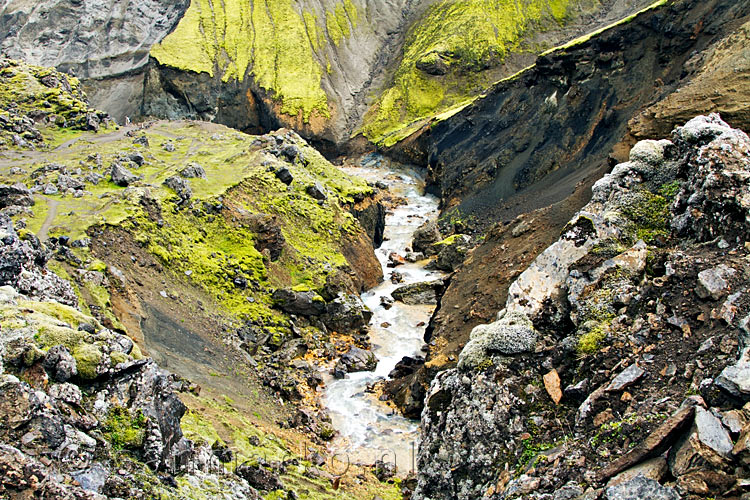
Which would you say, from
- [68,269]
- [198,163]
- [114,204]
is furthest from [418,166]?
[68,269]

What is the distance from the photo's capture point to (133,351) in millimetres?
13969

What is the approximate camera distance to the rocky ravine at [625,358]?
32.2 feet

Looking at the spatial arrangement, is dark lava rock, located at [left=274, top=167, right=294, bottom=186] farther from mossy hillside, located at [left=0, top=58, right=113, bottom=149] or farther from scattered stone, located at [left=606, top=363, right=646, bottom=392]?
scattered stone, located at [left=606, top=363, right=646, bottom=392]

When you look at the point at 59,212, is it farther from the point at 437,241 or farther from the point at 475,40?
the point at 475,40

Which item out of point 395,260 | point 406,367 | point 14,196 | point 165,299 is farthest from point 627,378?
point 395,260

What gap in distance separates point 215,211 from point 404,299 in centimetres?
1512

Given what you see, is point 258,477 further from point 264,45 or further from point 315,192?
point 264,45

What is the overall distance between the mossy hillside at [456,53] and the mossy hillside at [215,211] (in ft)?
165

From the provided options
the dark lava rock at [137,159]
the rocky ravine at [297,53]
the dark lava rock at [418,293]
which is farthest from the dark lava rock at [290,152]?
the rocky ravine at [297,53]

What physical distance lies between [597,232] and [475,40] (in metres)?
103

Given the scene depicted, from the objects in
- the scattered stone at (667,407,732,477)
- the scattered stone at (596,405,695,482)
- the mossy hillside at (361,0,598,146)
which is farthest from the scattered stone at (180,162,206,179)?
the mossy hillside at (361,0,598,146)

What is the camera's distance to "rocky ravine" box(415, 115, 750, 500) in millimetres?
9820

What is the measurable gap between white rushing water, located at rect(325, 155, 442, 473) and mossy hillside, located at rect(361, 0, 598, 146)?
4868 cm

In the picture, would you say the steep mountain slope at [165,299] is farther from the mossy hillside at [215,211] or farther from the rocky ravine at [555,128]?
the rocky ravine at [555,128]
